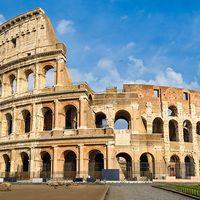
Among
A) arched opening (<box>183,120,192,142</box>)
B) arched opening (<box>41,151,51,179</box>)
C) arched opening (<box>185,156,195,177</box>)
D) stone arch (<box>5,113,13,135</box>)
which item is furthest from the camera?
arched opening (<box>183,120,192,142</box>)

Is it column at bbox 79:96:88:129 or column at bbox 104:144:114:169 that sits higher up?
column at bbox 79:96:88:129

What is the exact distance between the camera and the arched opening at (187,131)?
37.6 m

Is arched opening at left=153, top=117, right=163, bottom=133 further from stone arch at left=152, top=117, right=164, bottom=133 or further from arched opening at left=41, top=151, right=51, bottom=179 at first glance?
A: arched opening at left=41, top=151, right=51, bottom=179

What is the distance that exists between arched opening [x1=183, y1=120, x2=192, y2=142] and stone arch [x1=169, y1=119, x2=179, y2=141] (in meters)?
1.42

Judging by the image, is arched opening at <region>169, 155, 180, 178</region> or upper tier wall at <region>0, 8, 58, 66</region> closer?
arched opening at <region>169, 155, 180, 178</region>

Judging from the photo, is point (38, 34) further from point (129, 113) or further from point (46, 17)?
point (129, 113)

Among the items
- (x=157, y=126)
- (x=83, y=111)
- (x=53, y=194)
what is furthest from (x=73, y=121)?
(x=53, y=194)

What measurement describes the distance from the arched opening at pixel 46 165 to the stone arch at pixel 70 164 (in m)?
1.68

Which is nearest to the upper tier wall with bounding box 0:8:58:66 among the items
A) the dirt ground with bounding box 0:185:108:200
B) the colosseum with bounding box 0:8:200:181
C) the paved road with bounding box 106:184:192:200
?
the colosseum with bounding box 0:8:200:181

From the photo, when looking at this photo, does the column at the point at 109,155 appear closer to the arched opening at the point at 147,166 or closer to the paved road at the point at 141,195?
the arched opening at the point at 147,166

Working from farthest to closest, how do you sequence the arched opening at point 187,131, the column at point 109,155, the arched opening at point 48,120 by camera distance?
1. the arched opening at point 187,131
2. the arched opening at point 48,120
3. the column at point 109,155

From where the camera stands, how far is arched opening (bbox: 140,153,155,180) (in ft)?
104

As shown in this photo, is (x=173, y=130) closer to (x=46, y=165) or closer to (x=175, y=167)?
(x=175, y=167)

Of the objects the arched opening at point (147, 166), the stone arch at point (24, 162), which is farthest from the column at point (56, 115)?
the arched opening at point (147, 166)
